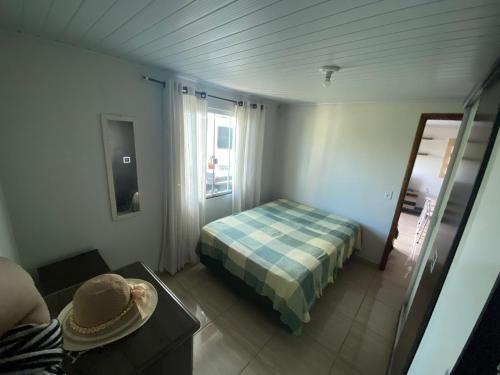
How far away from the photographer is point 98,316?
0.67m

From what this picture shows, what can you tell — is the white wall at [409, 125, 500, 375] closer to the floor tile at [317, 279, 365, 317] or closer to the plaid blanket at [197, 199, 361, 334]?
the plaid blanket at [197, 199, 361, 334]

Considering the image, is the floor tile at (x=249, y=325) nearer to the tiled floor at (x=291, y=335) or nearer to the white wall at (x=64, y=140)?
the tiled floor at (x=291, y=335)

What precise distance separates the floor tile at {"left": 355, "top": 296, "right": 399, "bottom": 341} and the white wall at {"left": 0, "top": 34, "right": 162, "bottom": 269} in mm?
2657

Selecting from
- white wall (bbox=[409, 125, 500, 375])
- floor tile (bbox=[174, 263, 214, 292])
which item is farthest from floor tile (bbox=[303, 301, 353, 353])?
floor tile (bbox=[174, 263, 214, 292])

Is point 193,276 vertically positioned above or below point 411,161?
below

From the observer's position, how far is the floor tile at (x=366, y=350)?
1.62m

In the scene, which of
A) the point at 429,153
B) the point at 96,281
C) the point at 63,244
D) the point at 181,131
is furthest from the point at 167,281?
the point at 429,153

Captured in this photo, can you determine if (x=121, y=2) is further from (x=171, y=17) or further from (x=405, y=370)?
(x=405, y=370)

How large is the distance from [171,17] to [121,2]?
0.69 feet

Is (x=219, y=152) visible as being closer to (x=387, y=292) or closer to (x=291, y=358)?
(x=291, y=358)

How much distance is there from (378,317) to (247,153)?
261 cm

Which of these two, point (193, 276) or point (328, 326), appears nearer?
point (328, 326)

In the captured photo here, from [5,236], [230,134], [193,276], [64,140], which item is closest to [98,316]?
[5,236]

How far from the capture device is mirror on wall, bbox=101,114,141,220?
1.82m
